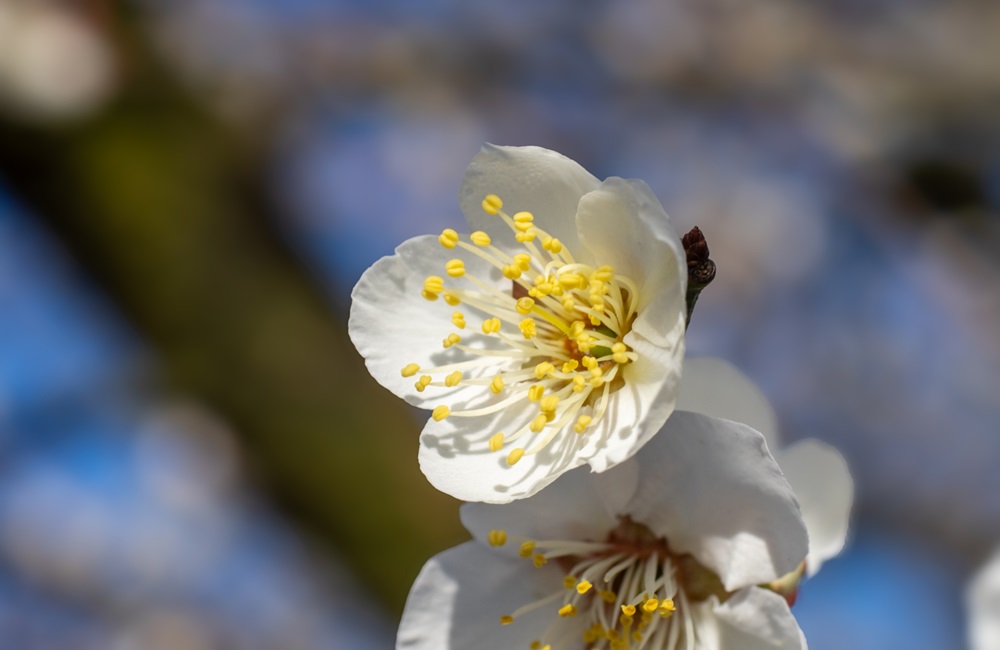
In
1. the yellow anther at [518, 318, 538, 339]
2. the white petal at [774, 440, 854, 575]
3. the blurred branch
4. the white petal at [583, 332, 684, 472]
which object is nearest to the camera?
the white petal at [583, 332, 684, 472]

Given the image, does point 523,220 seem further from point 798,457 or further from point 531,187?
point 798,457

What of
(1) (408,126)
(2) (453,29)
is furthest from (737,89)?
(1) (408,126)

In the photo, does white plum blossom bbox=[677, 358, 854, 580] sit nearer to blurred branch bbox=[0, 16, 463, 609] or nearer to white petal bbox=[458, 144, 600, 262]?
white petal bbox=[458, 144, 600, 262]

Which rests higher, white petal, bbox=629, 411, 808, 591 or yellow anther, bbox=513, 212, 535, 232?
yellow anther, bbox=513, 212, 535, 232

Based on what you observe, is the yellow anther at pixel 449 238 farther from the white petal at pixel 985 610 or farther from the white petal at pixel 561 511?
the white petal at pixel 985 610

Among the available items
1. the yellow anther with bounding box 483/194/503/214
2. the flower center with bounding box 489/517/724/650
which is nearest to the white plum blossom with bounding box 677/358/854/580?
the flower center with bounding box 489/517/724/650

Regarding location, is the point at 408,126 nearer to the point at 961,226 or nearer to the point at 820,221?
the point at 820,221
